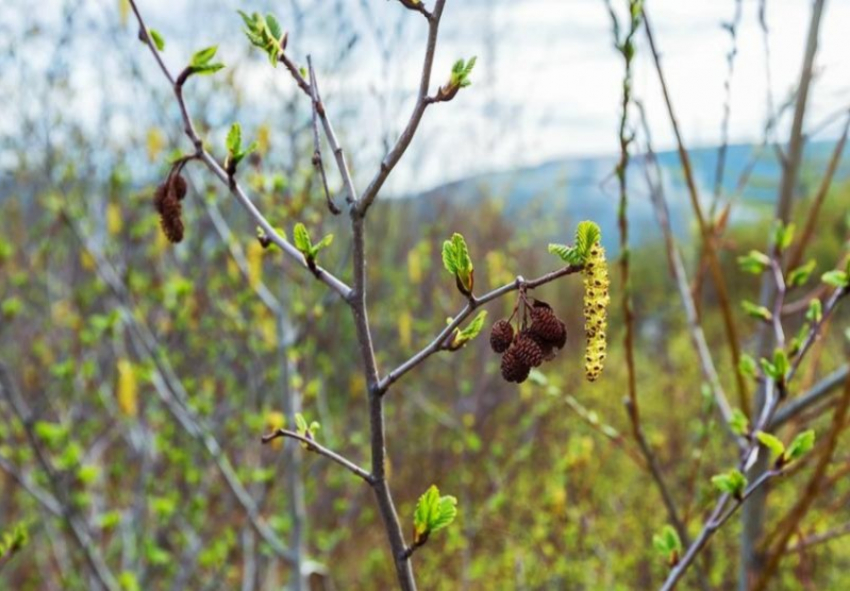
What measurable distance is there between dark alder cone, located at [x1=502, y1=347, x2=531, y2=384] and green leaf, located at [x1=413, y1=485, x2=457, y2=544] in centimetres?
22

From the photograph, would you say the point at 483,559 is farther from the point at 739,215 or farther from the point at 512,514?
the point at 739,215

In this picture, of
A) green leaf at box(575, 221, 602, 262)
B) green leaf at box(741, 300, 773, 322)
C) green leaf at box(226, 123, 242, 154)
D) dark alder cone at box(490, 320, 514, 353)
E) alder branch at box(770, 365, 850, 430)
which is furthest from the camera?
green leaf at box(741, 300, 773, 322)

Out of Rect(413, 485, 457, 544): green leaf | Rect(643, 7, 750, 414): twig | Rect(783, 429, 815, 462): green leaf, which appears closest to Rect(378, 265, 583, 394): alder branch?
Rect(413, 485, 457, 544): green leaf

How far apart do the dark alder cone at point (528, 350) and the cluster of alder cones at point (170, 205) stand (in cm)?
54

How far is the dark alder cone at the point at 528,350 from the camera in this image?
34.9 inches

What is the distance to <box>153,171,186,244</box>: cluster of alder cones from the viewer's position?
1.22 meters

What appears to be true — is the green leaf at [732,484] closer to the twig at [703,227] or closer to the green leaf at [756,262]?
the twig at [703,227]

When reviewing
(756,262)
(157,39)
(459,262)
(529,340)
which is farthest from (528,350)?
(756,262)

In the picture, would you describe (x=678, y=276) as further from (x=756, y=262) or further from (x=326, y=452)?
(x=326, y=452)

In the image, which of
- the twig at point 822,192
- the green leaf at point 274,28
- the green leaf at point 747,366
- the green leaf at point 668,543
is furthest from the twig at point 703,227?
the green leaf at point 274,28

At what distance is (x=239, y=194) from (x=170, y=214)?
19 cm

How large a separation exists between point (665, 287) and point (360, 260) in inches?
562

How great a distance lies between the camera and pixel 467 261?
0.96 m

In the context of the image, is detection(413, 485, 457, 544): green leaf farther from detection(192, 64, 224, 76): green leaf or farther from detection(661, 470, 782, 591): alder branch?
detection(192, 64, 224, 76): green leaf
